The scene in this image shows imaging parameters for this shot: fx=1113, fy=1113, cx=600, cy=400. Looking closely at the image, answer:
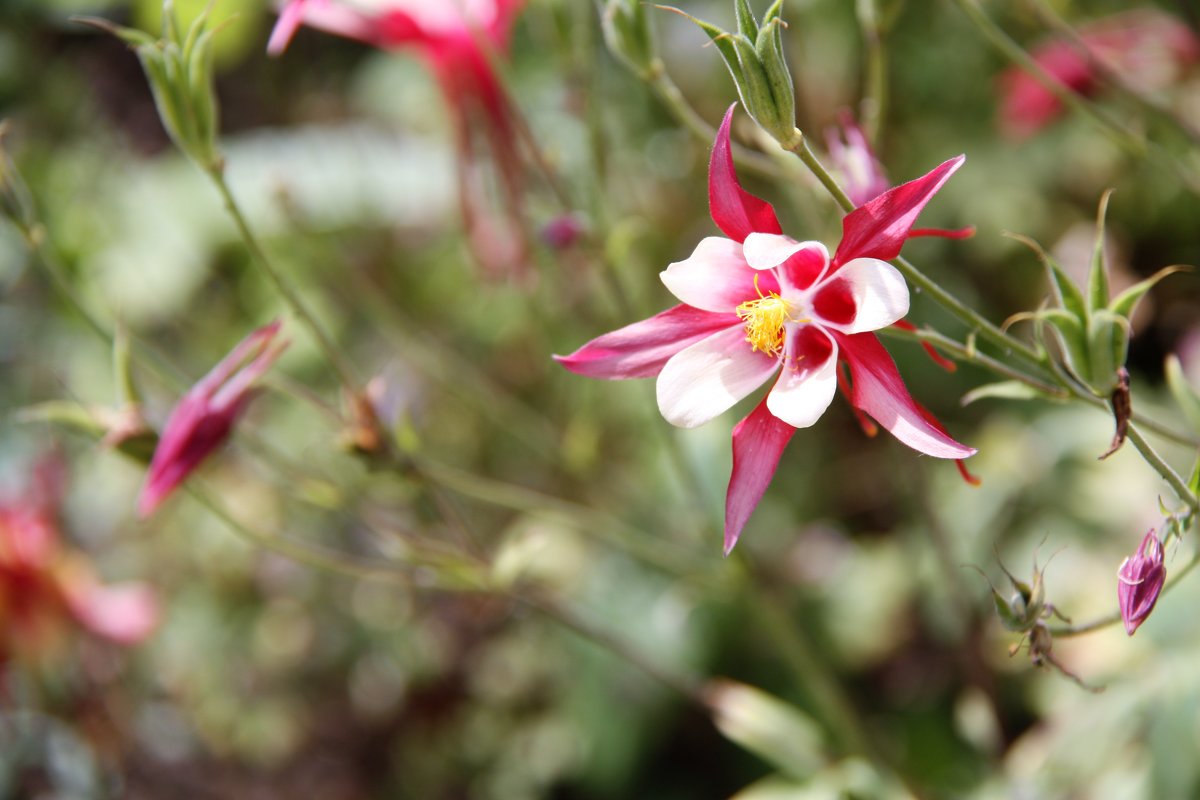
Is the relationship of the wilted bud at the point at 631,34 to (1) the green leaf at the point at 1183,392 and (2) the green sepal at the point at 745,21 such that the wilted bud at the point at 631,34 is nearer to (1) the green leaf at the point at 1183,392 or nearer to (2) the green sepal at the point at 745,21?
(2) the green sepal at the point at 745,21

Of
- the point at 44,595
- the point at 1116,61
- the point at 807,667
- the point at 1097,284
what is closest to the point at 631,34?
the point at 1097,284

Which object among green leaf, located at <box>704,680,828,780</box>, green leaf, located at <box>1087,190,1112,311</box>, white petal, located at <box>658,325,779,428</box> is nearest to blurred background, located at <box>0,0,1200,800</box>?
green leaf, located at <box>704,680,828,780</box>

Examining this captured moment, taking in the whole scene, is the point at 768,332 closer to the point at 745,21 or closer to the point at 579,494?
the point at 745,21

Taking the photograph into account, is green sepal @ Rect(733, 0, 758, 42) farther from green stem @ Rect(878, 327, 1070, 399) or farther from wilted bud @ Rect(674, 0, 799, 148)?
green stem @ Rect(878, 327, 1070, 399)

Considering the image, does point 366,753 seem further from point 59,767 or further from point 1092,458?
point 1092,458

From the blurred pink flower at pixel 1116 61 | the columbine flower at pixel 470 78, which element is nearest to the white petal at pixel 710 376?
the columbine flower at pixel 470 78
